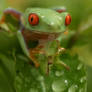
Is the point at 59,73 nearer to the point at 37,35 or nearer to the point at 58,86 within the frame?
the point at 58,86

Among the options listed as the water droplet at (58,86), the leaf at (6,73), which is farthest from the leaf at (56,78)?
the leaf at (6,73)

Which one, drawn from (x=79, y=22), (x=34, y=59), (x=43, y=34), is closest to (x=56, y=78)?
(x=34, y=59)

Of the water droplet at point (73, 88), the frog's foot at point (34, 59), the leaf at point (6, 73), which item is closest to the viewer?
the water droplet at point (73, 88)

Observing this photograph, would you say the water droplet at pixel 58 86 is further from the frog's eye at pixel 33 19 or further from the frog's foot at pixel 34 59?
the frog's eye at pixel 33 19

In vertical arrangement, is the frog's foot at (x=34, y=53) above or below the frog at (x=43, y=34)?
below

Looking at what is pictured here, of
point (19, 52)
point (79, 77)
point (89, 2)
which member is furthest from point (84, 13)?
point (79, 77)

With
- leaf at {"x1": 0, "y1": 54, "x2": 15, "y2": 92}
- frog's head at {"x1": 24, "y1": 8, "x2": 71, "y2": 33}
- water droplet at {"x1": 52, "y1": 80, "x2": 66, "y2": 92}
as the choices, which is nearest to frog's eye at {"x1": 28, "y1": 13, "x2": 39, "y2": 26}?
frog's head at {"x1": 24, "y1": 8, "x2": 71, "y2": 33}
